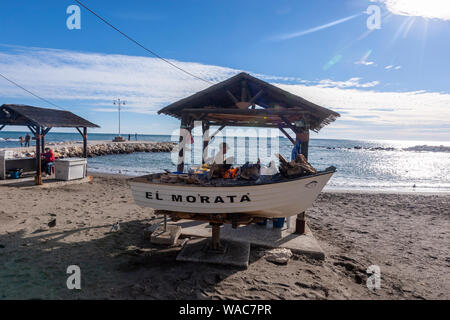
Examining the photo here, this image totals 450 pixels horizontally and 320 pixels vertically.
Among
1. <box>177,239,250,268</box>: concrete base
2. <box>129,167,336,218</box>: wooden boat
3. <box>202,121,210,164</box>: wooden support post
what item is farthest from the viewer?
<box>202,121,210,164</box>: wooden support post

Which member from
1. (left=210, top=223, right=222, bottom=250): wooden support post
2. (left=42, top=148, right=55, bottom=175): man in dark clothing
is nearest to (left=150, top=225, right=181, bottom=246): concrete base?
(left=210, top=223, right=222, bottom=250): wooden support post

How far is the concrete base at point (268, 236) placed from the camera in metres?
6.20

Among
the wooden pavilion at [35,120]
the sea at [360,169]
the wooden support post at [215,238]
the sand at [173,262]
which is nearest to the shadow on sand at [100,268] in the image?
the sand at [173,262]

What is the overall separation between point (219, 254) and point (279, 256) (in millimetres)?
1374

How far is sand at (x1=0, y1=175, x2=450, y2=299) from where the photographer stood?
4398 mm

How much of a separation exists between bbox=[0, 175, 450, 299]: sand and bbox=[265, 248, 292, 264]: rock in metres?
0.14

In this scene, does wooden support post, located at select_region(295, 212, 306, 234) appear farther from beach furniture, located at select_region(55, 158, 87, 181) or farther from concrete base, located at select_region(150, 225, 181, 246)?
beach furniture, located at select_region(55, 158, 87, 181)

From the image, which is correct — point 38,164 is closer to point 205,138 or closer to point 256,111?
point 205,138

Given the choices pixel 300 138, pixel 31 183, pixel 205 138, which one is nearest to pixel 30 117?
pixel 31 183

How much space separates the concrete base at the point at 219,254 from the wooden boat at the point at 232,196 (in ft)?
3.64

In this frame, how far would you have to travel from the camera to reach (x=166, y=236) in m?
6.49
